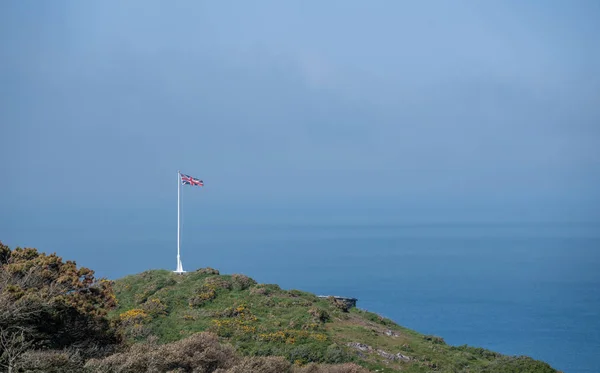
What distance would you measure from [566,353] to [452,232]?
119m

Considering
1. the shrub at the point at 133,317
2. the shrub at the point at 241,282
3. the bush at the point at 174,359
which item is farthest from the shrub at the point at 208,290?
the bush at the point at 174,359

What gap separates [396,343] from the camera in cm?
2322

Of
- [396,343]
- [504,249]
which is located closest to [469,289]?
[504,249]

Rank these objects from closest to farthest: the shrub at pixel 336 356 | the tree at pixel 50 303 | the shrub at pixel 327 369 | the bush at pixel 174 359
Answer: the bush at pixel 174 359, the tree at pixel 50 303, the shrub at pixel 327 369, the shrub at pixel 336 356

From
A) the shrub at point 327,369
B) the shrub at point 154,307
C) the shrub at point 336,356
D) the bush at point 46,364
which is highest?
the shrub at point 154,307

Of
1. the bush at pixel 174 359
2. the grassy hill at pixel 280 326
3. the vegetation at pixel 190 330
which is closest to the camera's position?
the bush at pixel 174 359

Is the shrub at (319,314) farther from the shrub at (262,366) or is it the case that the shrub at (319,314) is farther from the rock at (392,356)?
the shrub at (262,366)

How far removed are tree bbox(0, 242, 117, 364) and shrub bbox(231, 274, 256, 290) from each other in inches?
405

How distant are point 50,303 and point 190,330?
8208 mm

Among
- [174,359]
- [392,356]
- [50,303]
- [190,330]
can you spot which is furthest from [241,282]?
[174,359]

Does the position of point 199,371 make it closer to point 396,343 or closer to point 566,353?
point 396,343

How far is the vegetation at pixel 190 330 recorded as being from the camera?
13.3 metres

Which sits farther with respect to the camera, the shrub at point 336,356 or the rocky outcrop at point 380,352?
the rocky outcrop at point 380,352

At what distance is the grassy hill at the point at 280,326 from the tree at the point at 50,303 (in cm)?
434
